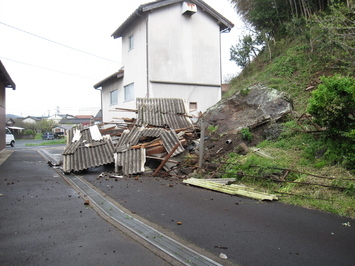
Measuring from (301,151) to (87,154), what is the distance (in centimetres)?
755

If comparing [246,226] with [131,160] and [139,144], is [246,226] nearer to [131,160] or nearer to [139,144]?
[131,160]

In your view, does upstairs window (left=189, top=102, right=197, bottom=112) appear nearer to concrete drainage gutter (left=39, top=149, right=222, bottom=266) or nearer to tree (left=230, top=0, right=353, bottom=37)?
tree (left=230, top=0, right=353, bottom=37)

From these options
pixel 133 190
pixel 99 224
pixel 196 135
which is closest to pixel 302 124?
pixel 196 135

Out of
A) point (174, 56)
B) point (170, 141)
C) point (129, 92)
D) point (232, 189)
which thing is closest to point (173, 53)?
point (174, 56)

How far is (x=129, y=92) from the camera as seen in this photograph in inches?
734

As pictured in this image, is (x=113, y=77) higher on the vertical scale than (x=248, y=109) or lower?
higher

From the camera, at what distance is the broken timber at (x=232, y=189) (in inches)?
242

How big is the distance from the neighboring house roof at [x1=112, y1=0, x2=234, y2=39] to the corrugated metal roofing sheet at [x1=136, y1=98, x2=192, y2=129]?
5.68m

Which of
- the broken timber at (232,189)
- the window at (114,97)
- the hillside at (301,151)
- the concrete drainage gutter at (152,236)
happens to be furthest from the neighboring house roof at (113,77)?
the concrete drainage gutter at (152,236)

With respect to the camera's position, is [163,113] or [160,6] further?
[160,6]

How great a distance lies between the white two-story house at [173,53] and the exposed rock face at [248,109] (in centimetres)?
409

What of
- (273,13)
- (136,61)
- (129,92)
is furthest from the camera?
(129,92)

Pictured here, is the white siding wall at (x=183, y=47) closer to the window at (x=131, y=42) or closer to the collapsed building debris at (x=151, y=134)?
the window at (x=131, y=42)

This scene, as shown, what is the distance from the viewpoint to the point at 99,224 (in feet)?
15.6
